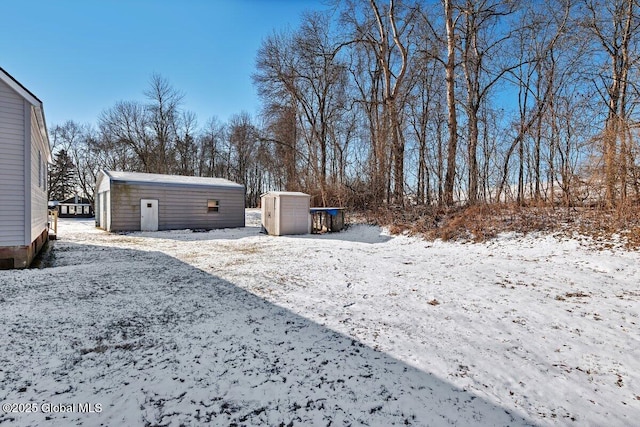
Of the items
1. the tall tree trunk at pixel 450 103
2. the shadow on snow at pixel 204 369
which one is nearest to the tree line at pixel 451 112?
the tall tree trunk at pixel 450 103

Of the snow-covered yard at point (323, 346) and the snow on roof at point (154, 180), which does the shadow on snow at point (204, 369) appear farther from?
the snow on roof at point (154, 180)

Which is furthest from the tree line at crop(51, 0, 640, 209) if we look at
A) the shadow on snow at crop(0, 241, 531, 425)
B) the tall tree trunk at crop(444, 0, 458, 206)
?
the shadow on snow at crop(0, 241, 531, 425)

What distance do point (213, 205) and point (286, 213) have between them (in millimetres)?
5558

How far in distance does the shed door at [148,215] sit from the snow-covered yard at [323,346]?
9.74 metres

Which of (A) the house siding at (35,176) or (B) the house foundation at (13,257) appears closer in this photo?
(B) the house foundation at (13,257)

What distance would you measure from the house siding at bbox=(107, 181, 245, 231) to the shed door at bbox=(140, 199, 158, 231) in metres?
0.14

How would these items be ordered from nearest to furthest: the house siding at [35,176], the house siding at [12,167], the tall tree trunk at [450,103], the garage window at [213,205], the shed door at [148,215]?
the house siding at [12,167] < the house siding at [35,176] < the tall tree trunk at [450,103] < the shed door at [148,215] < the garage window at [213,205]

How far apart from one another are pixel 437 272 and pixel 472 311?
217cm

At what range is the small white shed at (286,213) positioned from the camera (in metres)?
13.0

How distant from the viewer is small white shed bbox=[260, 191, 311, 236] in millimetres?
13023

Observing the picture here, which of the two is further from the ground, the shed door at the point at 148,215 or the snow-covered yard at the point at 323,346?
the shed door at the point at 148,215

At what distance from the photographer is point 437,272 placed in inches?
239

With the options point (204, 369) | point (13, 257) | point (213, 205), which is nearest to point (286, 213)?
point (213, 205)

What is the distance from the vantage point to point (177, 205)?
51.1 ft
